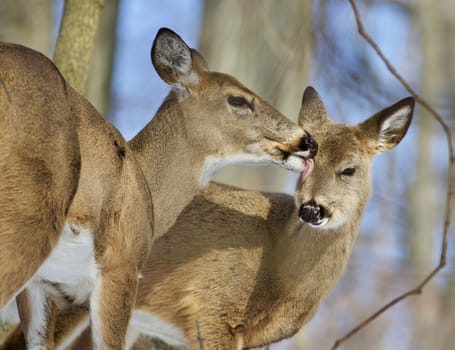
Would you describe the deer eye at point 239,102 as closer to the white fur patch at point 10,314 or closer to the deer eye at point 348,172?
the deer eye at point 348,172

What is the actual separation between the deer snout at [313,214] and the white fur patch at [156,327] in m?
1.13

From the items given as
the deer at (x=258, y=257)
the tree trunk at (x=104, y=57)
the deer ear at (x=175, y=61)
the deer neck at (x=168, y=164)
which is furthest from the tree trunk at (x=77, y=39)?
the tree trunk at (x=104, y=57)

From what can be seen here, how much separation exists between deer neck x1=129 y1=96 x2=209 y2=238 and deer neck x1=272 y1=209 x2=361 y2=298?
1.07m

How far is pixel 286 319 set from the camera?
7.15 metres

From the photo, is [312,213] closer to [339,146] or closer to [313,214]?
[313,214]

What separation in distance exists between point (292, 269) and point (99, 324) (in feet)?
6.35

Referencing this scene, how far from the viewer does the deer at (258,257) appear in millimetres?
7109

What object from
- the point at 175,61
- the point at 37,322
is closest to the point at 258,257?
the point at 175,61

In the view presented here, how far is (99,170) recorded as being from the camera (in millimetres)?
5418

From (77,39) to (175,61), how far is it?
3.43 feet

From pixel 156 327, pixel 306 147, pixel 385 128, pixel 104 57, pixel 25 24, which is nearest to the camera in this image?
pixel 306 147

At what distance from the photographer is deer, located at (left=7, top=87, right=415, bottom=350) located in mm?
7109

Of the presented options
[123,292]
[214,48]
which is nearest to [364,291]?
[214,48]

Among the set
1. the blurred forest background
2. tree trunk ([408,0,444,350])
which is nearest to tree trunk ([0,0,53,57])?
the blurred forest background
